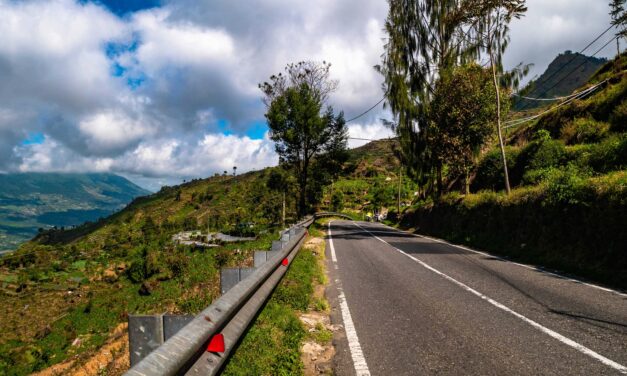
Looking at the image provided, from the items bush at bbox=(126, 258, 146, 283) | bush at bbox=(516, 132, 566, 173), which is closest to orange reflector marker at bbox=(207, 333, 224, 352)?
bush at bbox=(516, 132, 566, 173)

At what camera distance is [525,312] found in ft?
19.0

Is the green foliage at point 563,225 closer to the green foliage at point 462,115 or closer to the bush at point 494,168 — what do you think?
the green foliage at point 462,115

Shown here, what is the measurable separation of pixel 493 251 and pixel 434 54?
1442cm

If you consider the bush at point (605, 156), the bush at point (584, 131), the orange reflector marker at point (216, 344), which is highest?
the bush at point (584, 131)

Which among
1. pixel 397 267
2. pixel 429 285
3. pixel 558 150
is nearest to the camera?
pixel 429 285

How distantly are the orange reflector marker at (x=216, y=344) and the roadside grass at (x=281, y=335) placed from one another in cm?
72

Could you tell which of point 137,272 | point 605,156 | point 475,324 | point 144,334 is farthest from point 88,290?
point 605,156

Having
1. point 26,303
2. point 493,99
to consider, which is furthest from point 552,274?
point 26,303

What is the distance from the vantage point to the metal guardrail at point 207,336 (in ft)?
6.30

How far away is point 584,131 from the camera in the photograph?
20.3 metres

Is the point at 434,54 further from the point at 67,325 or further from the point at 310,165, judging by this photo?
the point at 67,325

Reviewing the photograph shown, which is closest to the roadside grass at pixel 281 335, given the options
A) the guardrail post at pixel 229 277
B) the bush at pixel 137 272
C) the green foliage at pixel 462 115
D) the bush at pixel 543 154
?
the guardrail post at pixel 229 277

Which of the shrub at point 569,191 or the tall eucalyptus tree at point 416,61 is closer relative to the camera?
the shrub at point 569,191

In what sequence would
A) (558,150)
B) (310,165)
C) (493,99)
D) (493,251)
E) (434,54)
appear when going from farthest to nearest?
(310,165)
(434,54)
(493,99)
(558,150)
(493,251)
